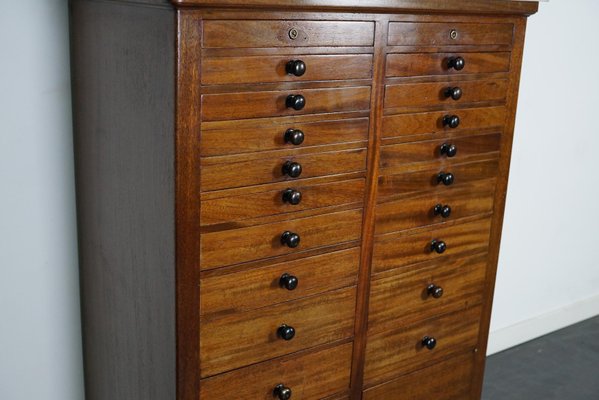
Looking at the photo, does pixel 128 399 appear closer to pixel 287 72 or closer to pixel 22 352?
pixel 22 352

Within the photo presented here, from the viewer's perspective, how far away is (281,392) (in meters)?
2.02

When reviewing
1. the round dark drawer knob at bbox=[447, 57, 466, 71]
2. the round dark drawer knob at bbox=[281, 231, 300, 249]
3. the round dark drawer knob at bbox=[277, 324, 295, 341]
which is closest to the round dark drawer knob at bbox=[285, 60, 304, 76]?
the round dark drawer knob at bbox=[281, 231, 300, 249]

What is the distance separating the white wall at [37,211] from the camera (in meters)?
2.09

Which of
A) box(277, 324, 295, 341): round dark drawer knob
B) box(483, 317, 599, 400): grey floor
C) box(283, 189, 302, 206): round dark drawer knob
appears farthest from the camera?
box(483, 317, 599, 400): grey floor

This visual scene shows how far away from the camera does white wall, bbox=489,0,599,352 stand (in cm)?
320

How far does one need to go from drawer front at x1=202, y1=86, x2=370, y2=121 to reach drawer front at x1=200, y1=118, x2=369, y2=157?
0.08ft

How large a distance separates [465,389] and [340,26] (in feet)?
4.20

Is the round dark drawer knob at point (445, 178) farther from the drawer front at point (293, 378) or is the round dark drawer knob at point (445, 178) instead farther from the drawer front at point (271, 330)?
the drawer front at point (293, 378)

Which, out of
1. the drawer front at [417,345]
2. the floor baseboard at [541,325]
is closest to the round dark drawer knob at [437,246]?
the drawer front at [417,345]

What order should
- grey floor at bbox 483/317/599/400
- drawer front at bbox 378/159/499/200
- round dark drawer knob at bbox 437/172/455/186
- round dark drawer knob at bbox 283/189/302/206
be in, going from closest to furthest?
1. round dark drawer knob at bbox 283/189/302/206
2. drawer front at bbox 378/159/499/200
3. round dark drawer knob at bbox 437/172/455/186
4. grey floor at bbox 483/317/599/400

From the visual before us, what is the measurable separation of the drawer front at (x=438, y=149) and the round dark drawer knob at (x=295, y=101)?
0.31 metres

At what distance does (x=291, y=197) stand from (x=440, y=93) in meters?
0.53

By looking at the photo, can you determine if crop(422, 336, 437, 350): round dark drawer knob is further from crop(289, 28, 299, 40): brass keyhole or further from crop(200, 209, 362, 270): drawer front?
crop(289, 28, 299, 40): brass keyhole

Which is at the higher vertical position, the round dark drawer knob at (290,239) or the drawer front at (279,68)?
the drawer front at (279,68)
